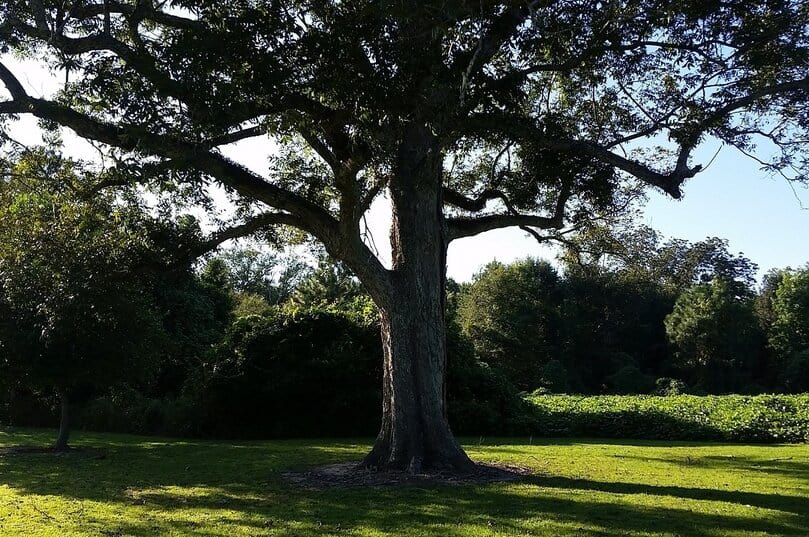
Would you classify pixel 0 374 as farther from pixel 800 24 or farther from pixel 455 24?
pixel 800 24

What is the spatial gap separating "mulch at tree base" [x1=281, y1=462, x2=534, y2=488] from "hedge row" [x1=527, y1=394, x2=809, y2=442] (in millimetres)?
9452

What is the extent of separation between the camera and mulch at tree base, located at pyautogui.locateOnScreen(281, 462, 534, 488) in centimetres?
980

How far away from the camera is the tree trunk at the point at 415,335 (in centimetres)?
1061

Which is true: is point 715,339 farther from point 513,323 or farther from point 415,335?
point 415,335

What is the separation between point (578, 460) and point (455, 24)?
8.54 metres

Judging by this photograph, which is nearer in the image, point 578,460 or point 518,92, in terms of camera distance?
point 518,92

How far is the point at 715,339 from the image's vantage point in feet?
140

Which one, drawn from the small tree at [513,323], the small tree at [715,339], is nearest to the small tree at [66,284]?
the small tree at [513,323]

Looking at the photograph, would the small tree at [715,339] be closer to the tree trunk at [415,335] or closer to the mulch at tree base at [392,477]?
the mulch at tree base at [392,477]

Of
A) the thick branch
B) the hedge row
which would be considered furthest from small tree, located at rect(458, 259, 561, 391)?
the thick branch

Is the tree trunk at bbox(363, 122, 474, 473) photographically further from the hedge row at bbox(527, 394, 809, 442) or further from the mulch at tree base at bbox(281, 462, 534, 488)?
the hedge row at bbox(527, 394, 809, 442)

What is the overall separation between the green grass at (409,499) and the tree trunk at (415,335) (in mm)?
1330

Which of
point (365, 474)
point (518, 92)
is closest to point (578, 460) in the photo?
point (365, 474)

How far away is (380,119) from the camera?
9.70 m
